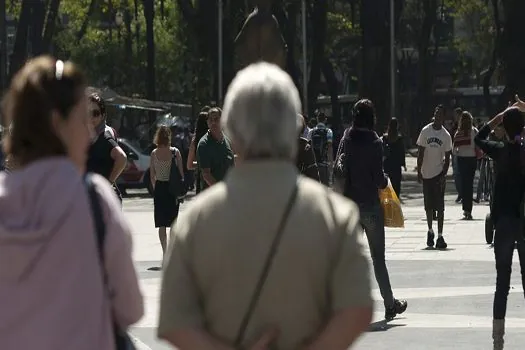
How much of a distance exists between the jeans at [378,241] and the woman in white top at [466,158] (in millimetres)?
12272

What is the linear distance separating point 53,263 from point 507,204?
20.6ft

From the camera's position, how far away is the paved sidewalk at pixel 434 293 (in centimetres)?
1152

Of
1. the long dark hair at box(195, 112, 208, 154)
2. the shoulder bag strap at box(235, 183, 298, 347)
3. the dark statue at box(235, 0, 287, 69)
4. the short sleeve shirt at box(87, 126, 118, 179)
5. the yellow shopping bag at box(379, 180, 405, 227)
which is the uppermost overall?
the dark statue at box(235, 0, 287, 69)

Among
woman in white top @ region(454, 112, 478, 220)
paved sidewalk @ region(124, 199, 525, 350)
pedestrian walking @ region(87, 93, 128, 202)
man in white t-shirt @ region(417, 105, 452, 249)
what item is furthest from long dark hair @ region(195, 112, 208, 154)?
woman in white top @ region(454, 112, 478, 220)

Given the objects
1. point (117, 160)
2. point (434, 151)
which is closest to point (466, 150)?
point (434, 151)

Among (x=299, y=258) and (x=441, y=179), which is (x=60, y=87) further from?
(x=441, y=179)

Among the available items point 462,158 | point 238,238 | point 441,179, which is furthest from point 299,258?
point 462,158

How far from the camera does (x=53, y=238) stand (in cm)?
440

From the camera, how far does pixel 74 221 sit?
4406mm

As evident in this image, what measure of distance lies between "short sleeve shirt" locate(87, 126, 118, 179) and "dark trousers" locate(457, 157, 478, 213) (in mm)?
14150

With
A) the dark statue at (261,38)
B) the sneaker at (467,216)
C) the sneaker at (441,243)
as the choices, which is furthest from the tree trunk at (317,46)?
the dark statue at (261,38)

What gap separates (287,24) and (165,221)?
3531 cm

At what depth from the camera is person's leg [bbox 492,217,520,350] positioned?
10.2 metres

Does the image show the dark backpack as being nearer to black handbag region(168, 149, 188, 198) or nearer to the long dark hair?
black handbag region(168, 149, 188, 198)
